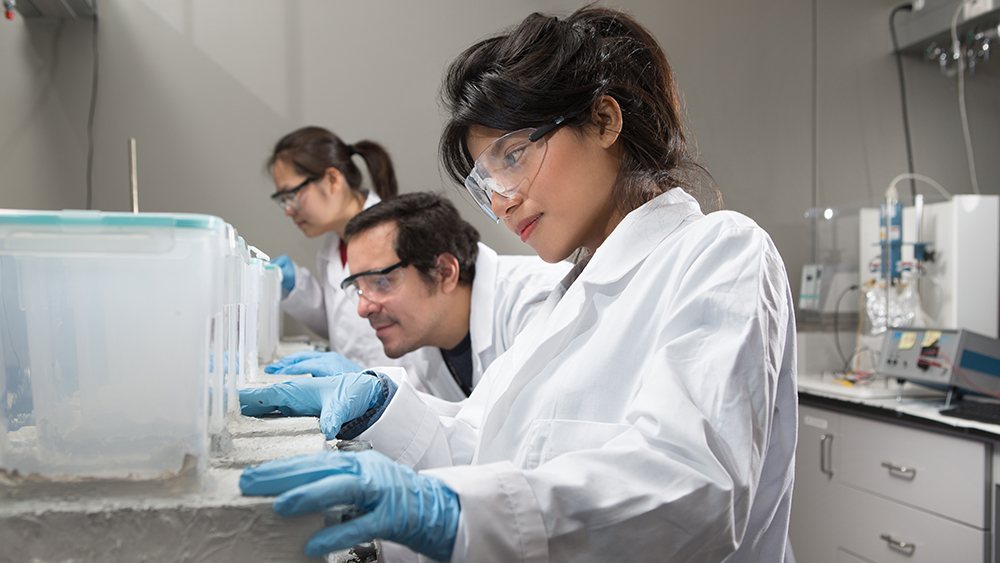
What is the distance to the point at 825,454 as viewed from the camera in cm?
225

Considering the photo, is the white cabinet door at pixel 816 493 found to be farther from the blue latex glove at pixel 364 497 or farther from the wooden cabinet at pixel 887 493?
the blue latex glove at pixel 364 497

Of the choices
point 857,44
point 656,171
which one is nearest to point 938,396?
point 857,44

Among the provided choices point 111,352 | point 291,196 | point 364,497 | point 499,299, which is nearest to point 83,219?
point 111,352

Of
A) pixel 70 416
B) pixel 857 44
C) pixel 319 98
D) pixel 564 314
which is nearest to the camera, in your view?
pixel 70 416

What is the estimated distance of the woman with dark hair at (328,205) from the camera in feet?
7.23

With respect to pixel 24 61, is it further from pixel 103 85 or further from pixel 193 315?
pixel 193 315

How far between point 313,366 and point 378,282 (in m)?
0.34

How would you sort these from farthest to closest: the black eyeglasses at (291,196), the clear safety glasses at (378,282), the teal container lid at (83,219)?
the black eyeglasses at (291,196)
the clear safety glasses at (378,282)
the teal container lid at (83,219)

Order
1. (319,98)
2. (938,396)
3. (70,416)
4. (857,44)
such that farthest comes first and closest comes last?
(857,44)
(319,98)
(938,396)
(70,416)

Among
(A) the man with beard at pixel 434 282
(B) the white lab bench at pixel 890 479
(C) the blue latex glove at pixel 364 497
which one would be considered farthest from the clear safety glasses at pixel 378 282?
(B) the white lab bench at pixel 890 479

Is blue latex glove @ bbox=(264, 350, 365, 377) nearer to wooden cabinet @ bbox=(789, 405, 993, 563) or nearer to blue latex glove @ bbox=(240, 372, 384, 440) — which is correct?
blue latex glove @ bbox=(240, 372, 384, 440)

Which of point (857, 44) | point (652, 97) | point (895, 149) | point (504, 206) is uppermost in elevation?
point (857, 44)

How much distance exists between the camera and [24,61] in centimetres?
229

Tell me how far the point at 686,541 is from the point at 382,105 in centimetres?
243
